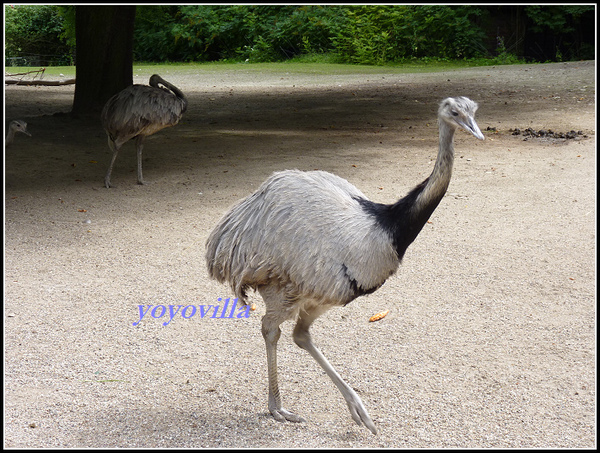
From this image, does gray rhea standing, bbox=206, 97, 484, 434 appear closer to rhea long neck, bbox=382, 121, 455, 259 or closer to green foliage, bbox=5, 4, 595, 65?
rhea long neck, bbox=382, 121, 455, 259

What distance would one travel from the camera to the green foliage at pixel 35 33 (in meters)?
27.5

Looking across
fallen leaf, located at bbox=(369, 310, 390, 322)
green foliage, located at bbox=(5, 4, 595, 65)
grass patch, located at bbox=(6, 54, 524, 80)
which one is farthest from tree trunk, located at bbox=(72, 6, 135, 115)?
green foliage, located at bbox=(5, 4, 595, 65)

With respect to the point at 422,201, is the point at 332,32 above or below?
below

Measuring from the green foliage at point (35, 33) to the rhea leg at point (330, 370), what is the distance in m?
26.4

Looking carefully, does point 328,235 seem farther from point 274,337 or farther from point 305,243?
point 274,337

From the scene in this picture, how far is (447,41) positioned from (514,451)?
21.8 metres

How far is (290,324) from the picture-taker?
4590 mm

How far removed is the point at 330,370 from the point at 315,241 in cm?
65

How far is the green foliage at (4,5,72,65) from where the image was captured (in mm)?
27484

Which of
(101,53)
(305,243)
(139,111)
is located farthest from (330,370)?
(101,53)

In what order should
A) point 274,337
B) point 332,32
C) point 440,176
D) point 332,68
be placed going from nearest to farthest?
point 440,176
point 274,337
point 332,68
point 332,32

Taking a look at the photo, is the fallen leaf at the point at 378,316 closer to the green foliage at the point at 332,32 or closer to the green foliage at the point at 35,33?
the green foliage at the point at 332,32

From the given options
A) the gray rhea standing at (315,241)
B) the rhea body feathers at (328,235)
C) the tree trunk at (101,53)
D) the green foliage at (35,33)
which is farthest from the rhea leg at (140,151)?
the green foliage at (35,33)

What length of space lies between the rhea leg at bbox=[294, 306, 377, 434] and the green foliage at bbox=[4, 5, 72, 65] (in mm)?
26395
